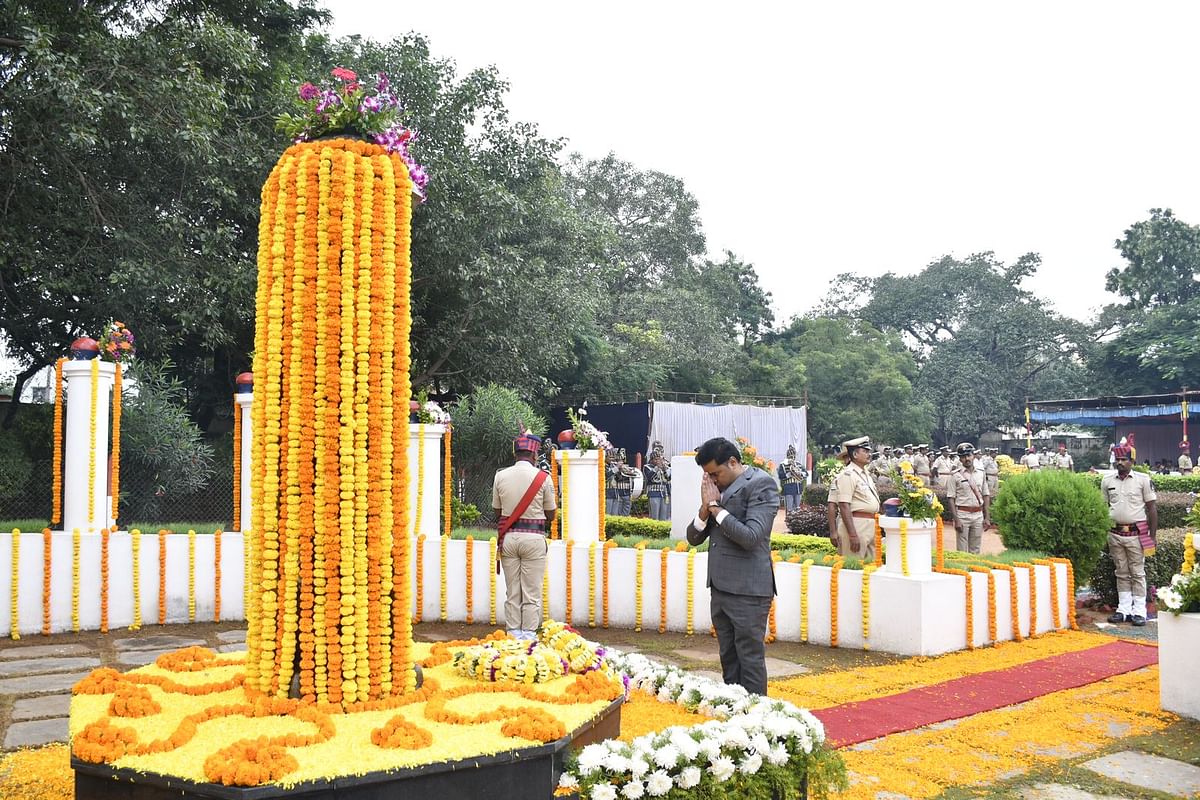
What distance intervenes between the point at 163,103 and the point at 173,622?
21.9 ft

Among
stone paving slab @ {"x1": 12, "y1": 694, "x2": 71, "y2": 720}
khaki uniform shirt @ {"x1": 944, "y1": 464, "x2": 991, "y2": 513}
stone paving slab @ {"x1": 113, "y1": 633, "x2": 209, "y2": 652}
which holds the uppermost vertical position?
khaki uniform shirt @ {"x1": 944, "y1": 464, "x2": 991, "y2": 513}

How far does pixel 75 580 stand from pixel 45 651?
0.97m

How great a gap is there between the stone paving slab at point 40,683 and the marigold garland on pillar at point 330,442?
9.48 feet

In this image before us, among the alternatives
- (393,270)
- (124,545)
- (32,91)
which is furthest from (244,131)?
(393,270)

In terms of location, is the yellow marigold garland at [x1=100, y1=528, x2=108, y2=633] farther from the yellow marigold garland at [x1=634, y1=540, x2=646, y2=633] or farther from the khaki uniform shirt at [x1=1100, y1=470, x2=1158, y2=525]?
the khaki uniform shirt at [x1=1100, y1=470, x2=1158, y2=525]

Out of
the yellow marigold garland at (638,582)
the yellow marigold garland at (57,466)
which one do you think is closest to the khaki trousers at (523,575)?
the yellow marigold garland at (638,582)

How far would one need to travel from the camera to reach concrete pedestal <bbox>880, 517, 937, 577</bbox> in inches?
297

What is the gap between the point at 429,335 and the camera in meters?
17.8

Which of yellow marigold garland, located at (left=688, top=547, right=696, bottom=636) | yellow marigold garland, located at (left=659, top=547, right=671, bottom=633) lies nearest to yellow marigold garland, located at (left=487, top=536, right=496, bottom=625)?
yellow marigold garland, located at (left=659, top=547, right=671, bottom=633)

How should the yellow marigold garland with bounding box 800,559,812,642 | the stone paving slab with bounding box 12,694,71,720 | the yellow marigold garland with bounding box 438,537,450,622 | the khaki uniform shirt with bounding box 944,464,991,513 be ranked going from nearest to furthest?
the stone paving slab with bounding box 12,694,71,720 → the yellow marigold garland with bounding box 800,559,812,642 → the yellow marigold garland with bounding box 438,537,450,622 → the khaki uniform shirt with bounding box 944,464,991,513

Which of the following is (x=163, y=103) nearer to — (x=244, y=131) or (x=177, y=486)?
(x=244, y=131)

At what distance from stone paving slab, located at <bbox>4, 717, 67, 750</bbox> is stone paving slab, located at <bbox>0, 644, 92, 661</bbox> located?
2.33m

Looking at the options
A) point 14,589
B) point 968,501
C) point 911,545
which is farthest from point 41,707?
point 968,501

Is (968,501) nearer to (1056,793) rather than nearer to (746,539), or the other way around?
(1056,793)
